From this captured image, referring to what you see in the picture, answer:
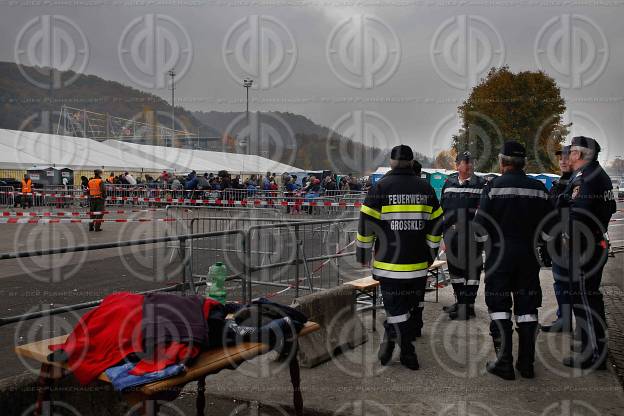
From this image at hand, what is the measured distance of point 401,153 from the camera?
4.78m

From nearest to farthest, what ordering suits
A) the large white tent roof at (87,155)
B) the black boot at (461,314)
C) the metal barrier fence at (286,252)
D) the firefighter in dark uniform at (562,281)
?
the firefighter in dark uniform at (562,281) → the black boot at (461,314) → the metal barrier fence at (286,252) → the large white tent roof at (87,155)

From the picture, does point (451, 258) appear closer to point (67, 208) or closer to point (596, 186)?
point (596, 186)

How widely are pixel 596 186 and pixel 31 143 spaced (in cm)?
3439

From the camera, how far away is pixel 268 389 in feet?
14.3

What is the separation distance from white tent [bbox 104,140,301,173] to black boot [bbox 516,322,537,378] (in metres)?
35.1

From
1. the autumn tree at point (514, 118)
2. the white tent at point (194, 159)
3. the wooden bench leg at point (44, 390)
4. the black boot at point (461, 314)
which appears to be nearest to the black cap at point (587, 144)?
the black boot at point (461, 314)

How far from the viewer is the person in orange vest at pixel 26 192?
23.5 meters

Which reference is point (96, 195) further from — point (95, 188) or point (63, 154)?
point (63, 154)

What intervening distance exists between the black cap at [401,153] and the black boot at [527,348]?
5.73ft

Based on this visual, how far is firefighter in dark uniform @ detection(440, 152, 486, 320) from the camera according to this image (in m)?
6.10

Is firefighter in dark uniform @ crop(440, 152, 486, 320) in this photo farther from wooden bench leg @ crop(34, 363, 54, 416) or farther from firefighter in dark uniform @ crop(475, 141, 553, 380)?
wooden bench leg @ crop(34, 363, 54, 416)

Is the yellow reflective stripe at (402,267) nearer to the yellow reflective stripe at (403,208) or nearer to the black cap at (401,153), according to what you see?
the yellow reflective stripe at (403,208)

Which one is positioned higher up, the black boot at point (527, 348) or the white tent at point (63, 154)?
the white tent at point (63, 154)

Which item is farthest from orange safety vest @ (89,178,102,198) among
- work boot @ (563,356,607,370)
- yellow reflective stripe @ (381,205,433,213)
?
work boot @ (563,356,607,370)
